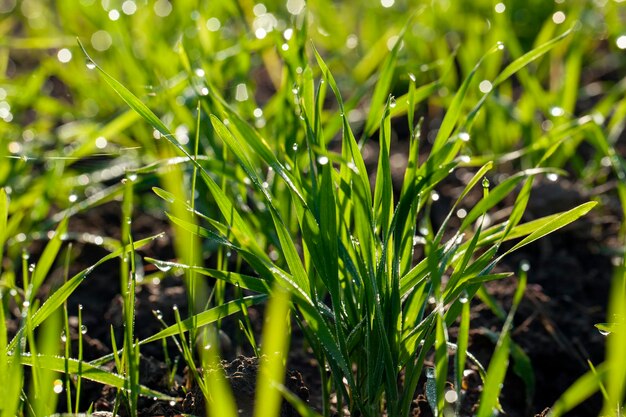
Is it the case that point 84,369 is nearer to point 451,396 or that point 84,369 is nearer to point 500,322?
point 451,396

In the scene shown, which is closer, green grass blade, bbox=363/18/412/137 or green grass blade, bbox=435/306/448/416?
green grass blade, bbox=435/306/448/416

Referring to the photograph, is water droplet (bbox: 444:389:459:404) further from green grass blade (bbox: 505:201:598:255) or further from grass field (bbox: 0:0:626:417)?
green grass blade (bbox: 505:201:598:255)

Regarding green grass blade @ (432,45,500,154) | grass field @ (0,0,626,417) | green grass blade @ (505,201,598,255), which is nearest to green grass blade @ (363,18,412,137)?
grass field @ (0,0,626,417)

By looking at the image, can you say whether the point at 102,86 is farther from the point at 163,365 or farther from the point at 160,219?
the point at 163,365

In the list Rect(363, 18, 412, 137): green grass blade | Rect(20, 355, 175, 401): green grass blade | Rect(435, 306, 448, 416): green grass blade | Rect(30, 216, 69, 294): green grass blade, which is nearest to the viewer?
Rect(435, 306, 448, 416): green grass blade

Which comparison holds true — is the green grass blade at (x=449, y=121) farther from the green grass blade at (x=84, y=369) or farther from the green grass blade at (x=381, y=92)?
the green grass blade at (x=84, y=369)

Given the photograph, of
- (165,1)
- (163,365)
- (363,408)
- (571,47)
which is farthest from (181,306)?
(165,1)

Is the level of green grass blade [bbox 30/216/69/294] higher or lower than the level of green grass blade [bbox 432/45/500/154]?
lower

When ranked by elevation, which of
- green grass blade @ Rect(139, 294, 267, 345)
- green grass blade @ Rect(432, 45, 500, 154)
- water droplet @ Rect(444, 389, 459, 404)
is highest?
green grass blade @ Rect(432, 45, 500, 154)

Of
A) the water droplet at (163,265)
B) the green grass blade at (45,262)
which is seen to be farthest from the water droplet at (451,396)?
the green grass blade at (45,262)
